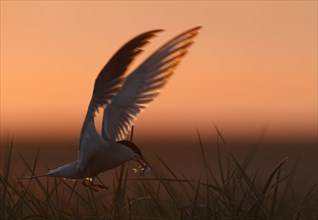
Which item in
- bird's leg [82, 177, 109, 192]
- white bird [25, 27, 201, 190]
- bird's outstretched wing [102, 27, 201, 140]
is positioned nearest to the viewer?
white bird [25, 27, 201, 190]

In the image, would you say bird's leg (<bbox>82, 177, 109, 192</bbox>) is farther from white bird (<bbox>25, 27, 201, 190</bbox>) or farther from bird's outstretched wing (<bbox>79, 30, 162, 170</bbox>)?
bird's outstretched wing (<bbox>79, 30, 162, 170</bbox>)

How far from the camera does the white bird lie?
454 centimetres

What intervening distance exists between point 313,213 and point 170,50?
4.94ft

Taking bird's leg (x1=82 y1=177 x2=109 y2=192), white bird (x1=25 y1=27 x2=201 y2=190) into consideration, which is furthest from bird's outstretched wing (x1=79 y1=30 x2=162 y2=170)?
bird's leg (x1=82 y1=177 x2=109 y2=192)

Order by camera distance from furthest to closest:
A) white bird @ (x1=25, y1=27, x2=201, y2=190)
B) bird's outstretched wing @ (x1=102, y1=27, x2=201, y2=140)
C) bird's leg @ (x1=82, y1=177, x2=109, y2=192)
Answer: bird's outstretched wing @ (x1=102, y1=27, x2=201, y2=140) < bird's leg @ (x1=82, y1=177, x2=109, y2=192) < white bird @ (x1=25, y1=27, x2=201, y2=190)

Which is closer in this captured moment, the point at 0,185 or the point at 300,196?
the point at 0,185

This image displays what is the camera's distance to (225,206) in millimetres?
4582

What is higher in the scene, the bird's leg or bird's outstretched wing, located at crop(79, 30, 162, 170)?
bird's outstretched wing, located at crop(79, 30, 162, 170)

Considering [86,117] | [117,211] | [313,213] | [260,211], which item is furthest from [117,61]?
[313,213]

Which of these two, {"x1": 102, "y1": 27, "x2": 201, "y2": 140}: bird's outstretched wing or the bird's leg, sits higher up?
{"x1": 102, "y1": 27, "x2": 201, "y2": 140}: bird's outstretched wing

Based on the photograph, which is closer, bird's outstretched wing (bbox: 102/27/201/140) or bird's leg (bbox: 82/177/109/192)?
bird's leg (bbox: 82/177/109/192)

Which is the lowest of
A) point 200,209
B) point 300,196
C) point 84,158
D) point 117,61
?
point 300,196

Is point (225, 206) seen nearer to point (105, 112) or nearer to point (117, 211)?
point (117, 211)

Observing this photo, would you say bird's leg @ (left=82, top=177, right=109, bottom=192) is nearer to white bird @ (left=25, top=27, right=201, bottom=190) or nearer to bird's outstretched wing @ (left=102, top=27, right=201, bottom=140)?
white bird @ (left=25, top=27, right=201, bottom=190)
